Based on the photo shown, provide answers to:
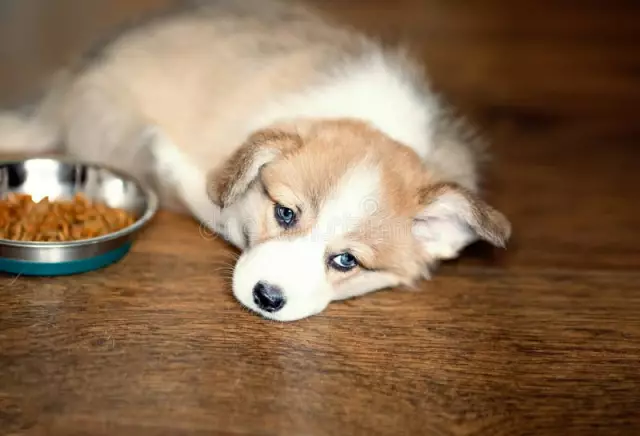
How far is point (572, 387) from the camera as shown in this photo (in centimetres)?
160

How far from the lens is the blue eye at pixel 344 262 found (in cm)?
170

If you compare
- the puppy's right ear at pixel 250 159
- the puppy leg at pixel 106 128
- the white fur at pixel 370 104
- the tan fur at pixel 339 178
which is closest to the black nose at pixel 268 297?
the tan fur at pixel 339 178

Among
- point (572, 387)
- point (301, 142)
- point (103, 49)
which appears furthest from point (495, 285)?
point (103, 49)

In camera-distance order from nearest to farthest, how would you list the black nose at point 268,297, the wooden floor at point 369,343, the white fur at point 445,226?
the wooden floor at point 369,343 < the black nose at point 268,297 < the white fur at point 445,226

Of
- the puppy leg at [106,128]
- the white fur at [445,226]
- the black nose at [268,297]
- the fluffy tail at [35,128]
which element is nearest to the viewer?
the black nose at [268,297]

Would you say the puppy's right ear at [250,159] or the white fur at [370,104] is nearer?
the puppy's right ear at [250,159]

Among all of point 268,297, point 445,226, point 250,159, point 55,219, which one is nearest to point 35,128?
point 55,219

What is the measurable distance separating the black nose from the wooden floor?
61 mm

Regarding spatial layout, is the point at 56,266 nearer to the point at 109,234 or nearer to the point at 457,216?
the point at 109,234

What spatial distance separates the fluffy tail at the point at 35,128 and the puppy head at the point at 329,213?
2.48ft

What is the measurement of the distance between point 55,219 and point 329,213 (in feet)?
2.11

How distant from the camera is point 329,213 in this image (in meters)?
1.65

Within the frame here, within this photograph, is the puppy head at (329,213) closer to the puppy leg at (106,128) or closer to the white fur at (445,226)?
the white fur at (445,226)

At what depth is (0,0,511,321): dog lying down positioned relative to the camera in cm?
168
